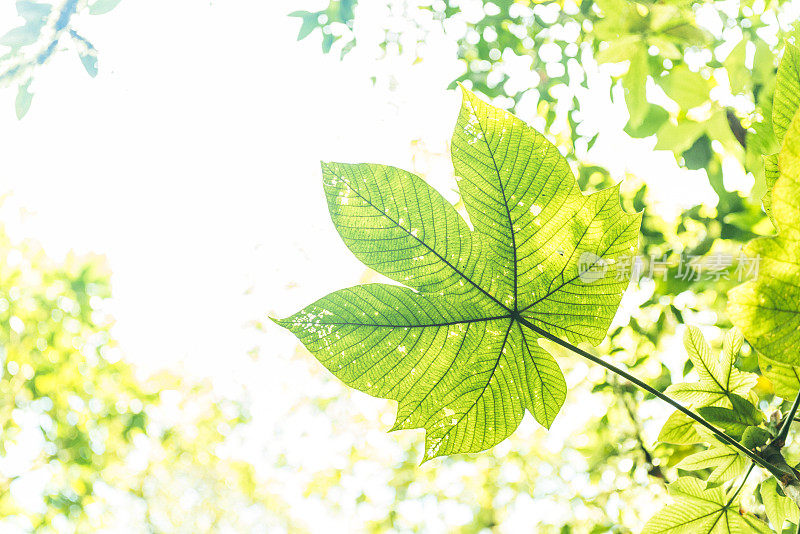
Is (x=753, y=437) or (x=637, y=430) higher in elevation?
(x=753, y=437)

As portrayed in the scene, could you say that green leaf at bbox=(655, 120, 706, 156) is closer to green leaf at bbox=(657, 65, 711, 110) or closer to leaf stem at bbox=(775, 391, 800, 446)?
green leaf at bbox=(657, 65, 711, 110)

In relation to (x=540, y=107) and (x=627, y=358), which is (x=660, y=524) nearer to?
(x=627, y=358)

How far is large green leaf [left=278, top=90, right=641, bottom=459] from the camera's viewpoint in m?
0.31

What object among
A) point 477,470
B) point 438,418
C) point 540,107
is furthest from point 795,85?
point 477,470

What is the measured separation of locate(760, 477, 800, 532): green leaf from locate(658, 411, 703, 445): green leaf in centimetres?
5

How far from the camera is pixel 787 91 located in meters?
0.28

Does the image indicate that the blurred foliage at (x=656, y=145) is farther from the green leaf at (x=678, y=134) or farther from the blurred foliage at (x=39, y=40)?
the blurred foliage at (x=39, y=40)

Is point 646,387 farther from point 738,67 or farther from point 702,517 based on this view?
point 738,67

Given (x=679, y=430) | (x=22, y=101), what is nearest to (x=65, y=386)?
(x=22, y=101)

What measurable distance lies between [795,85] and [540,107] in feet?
3.32

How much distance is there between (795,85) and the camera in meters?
0.28

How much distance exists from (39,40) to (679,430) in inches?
51.1

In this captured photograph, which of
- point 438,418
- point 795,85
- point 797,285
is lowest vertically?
point 438,418

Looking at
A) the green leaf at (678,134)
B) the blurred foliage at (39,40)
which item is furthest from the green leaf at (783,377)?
the blurred foliage at (39,40)
